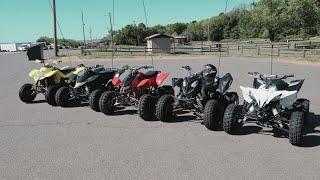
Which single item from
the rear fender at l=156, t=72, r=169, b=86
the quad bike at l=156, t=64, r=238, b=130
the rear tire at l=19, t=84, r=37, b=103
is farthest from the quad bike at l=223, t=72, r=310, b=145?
the rear tire at l=19, t=84, r=37, b=103

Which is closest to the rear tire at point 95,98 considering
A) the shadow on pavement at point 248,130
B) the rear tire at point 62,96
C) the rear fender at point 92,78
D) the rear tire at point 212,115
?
the rear fender at point 92,78

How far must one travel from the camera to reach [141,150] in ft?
25.1

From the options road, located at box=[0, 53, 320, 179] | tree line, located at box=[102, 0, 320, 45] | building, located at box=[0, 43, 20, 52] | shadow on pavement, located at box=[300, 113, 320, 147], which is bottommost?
building, located at box=[0, 43, 20, 52]

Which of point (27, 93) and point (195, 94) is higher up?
point (195, 94)

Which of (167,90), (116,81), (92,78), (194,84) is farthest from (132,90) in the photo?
(194,84)

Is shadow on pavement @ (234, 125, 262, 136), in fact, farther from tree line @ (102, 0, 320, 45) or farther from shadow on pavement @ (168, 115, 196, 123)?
tree line @ (102, 0, 320, 45)

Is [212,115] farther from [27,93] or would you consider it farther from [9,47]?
[9,47]

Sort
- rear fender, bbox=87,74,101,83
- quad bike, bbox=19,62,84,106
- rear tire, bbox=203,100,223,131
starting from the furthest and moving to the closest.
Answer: quad bike, bbox=19,62,84,106 < rear fender, bbox=87,74,101,83 < rear tire, bbox=203,100,223,131

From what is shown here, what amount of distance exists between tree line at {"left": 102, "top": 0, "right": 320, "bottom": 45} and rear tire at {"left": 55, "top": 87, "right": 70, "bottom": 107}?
1099 cm

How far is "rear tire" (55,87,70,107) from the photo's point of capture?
1192cm

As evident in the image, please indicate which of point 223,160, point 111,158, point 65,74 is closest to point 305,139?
point 223,160

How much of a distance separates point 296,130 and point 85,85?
5917 mm

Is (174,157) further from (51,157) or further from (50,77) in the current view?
(50,77)

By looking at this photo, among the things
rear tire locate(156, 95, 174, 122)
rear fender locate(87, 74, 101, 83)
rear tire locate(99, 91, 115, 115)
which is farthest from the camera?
rear fender locate(87, 74, 101, 83)
